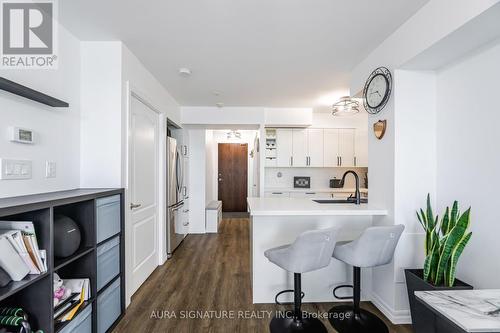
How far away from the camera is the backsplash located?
5397 mm

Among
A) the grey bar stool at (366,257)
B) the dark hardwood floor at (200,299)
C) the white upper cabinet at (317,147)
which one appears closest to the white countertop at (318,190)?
the white upper cabinet at (317,147)

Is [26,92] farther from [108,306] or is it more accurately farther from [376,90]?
[376,90]

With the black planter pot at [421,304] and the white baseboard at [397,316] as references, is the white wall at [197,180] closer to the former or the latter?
the white baseboard at [397,316]

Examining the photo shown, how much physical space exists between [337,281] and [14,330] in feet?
7.96

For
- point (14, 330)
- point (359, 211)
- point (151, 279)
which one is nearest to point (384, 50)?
point (359, 211)

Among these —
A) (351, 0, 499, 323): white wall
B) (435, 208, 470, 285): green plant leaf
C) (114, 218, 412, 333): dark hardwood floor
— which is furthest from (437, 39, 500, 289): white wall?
(114, 218, 412, 333): dark hardwood floor

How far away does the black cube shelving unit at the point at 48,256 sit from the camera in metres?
1.23

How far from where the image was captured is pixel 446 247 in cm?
164

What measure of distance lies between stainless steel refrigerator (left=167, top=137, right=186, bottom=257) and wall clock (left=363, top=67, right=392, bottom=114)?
105 inches

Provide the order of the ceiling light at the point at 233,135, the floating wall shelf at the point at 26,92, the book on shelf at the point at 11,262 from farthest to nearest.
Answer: the ceiling light at the point at 233,135
the floating wall shelf at the point at 26,92
the book on shelf at the point at 11,262

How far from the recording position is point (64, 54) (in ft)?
6.65

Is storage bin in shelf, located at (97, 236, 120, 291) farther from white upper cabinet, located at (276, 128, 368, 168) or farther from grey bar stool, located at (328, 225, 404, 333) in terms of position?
white upper cabinet, located at (276, 128, 368, 168)

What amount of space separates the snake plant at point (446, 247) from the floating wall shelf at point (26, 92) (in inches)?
114

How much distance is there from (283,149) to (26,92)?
162 inches
